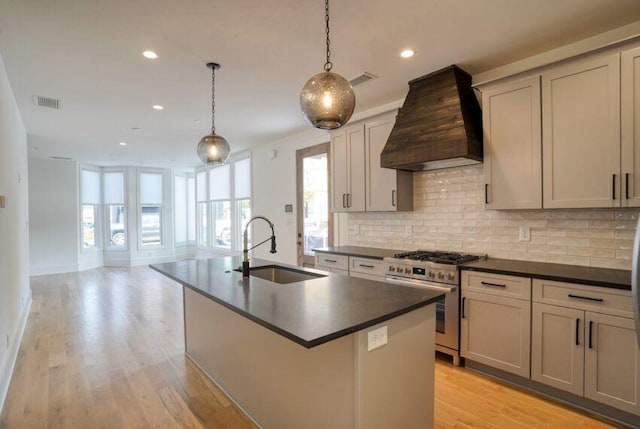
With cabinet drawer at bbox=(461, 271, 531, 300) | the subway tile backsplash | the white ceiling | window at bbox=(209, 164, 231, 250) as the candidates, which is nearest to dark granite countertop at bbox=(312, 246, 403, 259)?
the subway tile backsplash

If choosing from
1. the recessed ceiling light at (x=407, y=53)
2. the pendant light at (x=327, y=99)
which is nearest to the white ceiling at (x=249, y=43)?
the recessed ceiling light at (x=407, y=53)

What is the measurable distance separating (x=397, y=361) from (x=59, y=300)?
606 centimetres

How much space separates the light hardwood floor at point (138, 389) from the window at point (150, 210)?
16.9ft

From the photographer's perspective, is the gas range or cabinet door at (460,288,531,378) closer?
cabinet door at (460,288,531,378)

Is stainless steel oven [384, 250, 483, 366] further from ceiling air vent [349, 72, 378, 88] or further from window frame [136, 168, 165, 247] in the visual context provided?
window frame [136, 168, 165, 247]

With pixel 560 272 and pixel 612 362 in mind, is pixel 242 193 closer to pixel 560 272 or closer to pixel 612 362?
pixel 560 272

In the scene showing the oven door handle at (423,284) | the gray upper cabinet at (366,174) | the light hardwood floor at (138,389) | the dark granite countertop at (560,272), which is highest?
the gray upper cabinet at (366,174)

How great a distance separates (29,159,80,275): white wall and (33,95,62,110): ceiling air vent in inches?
190

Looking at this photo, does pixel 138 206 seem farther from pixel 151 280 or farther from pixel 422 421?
pixel 422 421

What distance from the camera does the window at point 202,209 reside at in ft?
29.0

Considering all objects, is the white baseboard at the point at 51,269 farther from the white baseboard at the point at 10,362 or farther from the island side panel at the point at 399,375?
the island side panel at the point at 399,375

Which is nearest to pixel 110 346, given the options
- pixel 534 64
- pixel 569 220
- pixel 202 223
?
pixel 569 220

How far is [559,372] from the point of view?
2377 mm

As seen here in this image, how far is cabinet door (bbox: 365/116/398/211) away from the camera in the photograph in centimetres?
377
